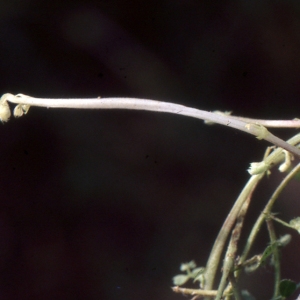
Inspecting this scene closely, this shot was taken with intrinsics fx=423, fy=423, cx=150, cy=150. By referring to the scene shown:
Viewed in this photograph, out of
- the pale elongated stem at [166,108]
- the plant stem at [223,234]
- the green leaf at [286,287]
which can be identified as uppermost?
the pale elongated stem at [166,108]

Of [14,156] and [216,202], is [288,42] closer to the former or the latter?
[216,202]

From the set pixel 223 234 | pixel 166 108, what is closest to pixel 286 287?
pixel 223 234

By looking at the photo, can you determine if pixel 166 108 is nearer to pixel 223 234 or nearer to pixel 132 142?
pixel 223 234

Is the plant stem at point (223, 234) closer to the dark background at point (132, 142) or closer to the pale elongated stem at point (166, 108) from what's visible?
the pale elongated stem at point (166, 108)

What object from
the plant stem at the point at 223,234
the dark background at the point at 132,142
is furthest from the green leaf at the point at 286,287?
the dark background at the point at 132,142

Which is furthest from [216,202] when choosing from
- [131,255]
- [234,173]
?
[131,255]
